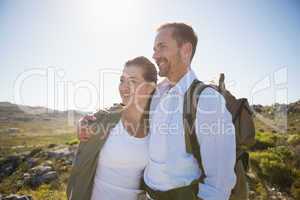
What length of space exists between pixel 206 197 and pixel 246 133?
0.74m

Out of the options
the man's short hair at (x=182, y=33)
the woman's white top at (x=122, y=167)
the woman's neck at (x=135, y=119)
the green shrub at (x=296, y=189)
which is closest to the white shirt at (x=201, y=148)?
the man's short hair at (x=182, y=33)

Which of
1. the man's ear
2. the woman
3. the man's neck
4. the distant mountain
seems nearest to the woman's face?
the woman

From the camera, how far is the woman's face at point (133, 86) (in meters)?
3.55

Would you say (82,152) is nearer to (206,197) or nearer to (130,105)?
(130,105)

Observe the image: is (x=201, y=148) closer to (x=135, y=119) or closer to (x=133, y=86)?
(x=135, y=119)

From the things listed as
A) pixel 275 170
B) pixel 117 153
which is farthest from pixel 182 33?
pixel 275 170

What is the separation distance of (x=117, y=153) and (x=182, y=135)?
121 centimetres

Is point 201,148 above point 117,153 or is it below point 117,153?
above

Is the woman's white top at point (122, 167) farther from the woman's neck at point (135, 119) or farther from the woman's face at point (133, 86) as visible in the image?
the woman's face at point (133, 86)

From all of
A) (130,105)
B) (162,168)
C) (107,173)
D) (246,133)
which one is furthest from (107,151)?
(246,133)

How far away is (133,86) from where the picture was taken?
3574 mm

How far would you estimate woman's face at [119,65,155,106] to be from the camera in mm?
3555

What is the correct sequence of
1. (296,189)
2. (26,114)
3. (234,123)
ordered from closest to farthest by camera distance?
(234,123) < (296,189) < (26,114)

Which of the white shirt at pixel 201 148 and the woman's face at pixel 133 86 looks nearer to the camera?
the white shirt at pixel 201 148
